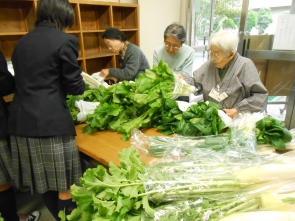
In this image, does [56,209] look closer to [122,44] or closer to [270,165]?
[270,165]

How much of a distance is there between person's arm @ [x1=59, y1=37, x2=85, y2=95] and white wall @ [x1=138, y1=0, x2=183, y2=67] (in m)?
2.80

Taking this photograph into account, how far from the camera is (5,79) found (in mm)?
1285

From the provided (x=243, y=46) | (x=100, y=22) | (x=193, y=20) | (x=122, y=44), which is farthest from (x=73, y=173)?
(x=193, y=20)

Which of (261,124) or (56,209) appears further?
(56,209)

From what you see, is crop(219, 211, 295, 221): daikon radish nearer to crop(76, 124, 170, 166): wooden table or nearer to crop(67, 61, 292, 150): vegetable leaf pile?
crop(76, 124, 170, 166): wooden table

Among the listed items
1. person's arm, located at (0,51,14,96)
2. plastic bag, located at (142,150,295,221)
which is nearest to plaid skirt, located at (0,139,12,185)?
person's arm, located at (0,51,14,96)

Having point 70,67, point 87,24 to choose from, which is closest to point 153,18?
point 87,24

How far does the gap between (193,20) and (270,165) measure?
407 cm

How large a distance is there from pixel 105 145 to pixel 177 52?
149 cm

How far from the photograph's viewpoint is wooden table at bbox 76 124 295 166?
115cm

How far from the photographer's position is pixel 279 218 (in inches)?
25.0

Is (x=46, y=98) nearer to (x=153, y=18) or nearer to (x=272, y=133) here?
(x=272, y=133)

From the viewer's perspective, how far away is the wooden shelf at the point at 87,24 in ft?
8.41

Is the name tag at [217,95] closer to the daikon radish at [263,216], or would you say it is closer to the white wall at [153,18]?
the daikon radish at [263,216]
